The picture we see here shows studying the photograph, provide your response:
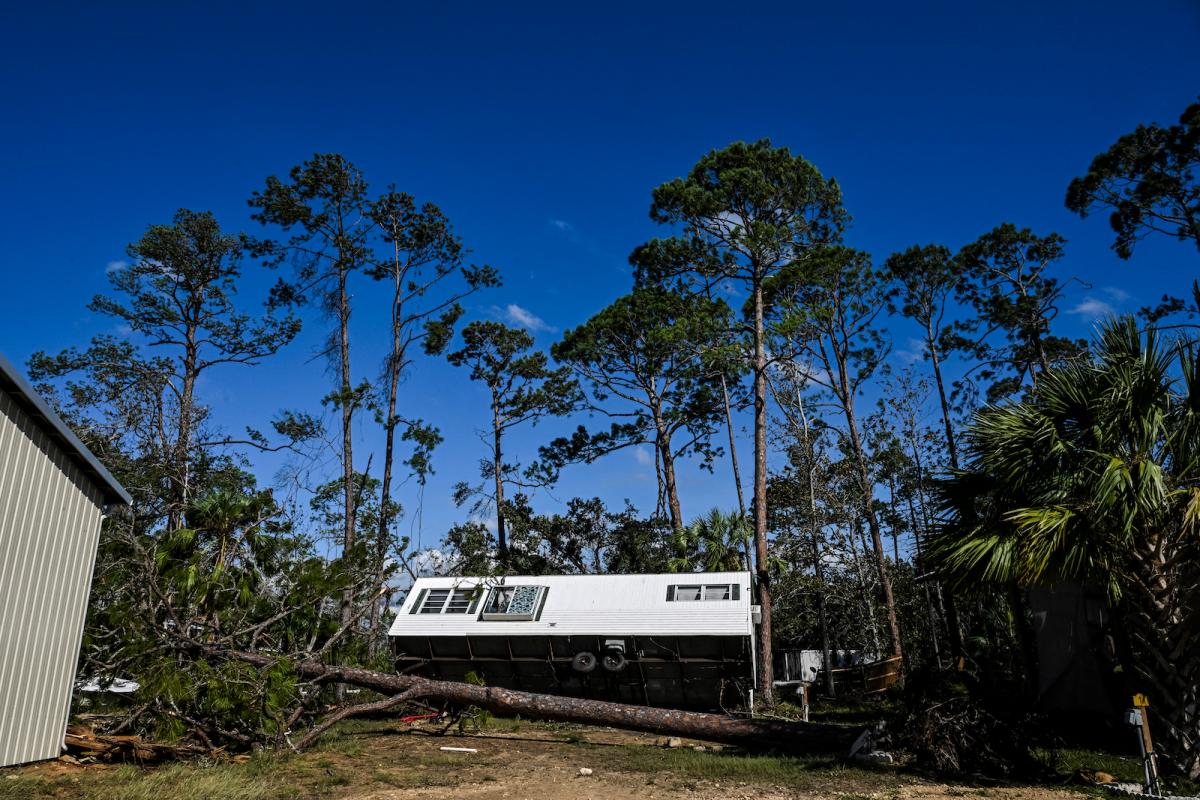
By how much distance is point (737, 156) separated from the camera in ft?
72.5

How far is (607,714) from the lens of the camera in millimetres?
12352

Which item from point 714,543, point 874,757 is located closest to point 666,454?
point 714,543

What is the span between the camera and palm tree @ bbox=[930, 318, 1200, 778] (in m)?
7.85

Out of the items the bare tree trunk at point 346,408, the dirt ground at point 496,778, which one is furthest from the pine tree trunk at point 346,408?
the dirt ground at point 496,778

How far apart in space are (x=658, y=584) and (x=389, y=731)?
6.80 meters

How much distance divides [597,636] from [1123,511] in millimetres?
11606

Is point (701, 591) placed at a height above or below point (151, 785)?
above

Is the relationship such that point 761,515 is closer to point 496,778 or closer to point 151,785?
point 496,778

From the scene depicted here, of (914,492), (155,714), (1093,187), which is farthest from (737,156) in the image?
(155,714)

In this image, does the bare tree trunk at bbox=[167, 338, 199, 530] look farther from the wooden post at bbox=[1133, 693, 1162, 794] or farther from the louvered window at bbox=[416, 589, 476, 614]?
the wooden post at bbox=[1133, 693, 1162, 794]

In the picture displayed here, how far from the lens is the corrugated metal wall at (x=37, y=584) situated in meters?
9.17

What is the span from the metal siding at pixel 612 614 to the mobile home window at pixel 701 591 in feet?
0.40

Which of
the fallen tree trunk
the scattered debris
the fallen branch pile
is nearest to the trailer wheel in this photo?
the fallen tree trunk

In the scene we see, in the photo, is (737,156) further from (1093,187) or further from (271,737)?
(271,737)
